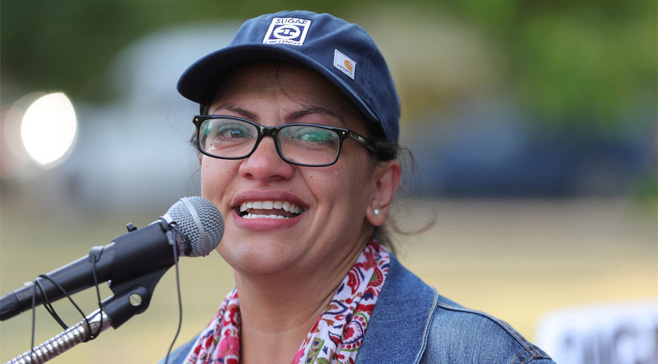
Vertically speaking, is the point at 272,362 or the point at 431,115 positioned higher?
the point at 431,115

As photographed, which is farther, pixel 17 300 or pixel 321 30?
pixel 321 30

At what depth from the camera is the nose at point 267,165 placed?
93.0 inches

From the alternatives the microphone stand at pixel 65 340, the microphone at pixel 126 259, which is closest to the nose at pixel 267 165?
the microphone at pixel 126 259

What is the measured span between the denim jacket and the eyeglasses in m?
0.48

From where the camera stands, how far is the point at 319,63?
239 centimetres

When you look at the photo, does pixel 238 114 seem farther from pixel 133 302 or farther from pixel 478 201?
pixel 478 201

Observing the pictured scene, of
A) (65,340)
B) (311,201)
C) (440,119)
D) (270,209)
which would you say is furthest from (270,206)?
(440,119)

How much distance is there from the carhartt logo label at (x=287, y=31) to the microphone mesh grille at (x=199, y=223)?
66 cm

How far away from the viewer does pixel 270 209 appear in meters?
2.41

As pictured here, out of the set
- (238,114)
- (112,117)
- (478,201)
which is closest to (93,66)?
(112,117)

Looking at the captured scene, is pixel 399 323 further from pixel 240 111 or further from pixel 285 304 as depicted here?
pixel 240 111

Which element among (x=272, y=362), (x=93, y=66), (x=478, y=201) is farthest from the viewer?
(x=478, y=201)

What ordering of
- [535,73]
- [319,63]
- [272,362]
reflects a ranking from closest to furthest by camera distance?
1. [319,63]
2. [272,362]
3. [535,73]

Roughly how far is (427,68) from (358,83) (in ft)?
50.7
